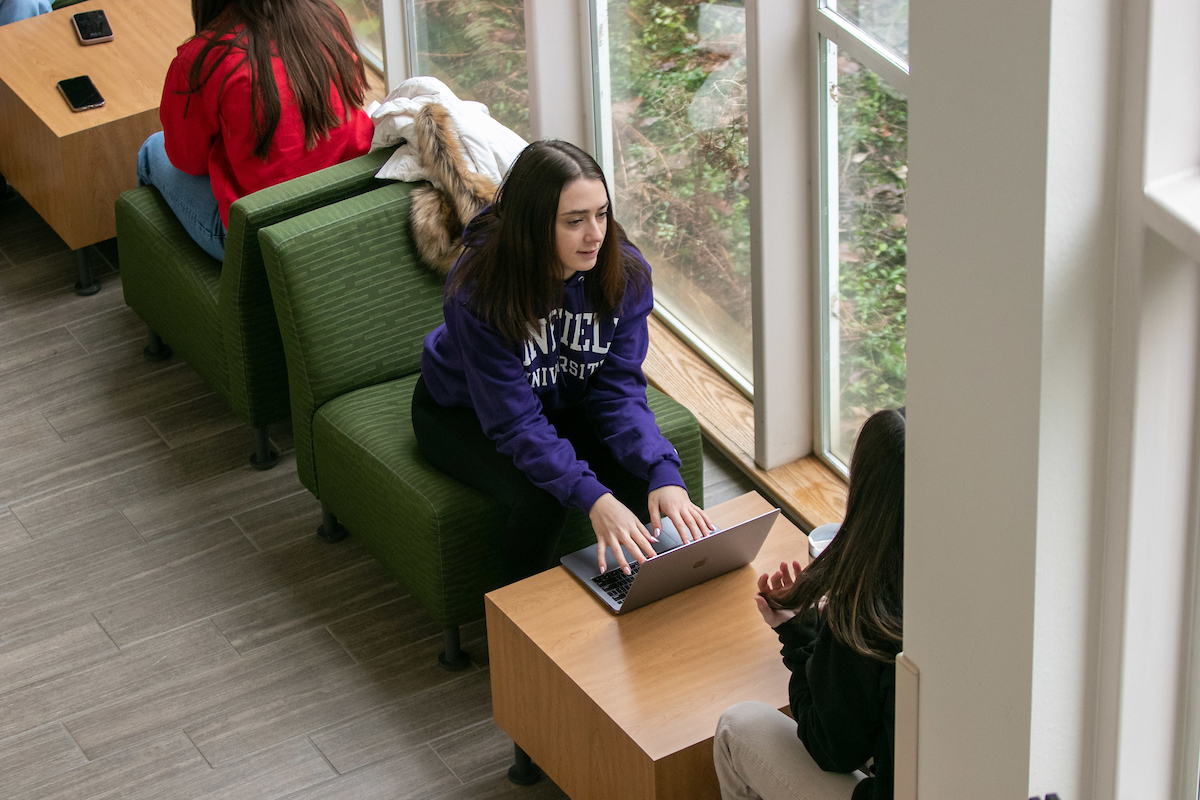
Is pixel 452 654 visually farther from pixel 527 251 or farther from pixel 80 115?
pixel 80 115

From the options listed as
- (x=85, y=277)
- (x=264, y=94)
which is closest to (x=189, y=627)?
(x=264, y=94)

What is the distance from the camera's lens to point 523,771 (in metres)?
2.64

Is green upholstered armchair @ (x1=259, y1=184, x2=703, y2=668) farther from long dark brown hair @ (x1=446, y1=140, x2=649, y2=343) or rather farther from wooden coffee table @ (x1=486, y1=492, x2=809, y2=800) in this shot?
long dark brown hair @ (x1=446, y1=140, x2=649, y2=343)

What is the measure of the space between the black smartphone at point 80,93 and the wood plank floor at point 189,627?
2.59 feet

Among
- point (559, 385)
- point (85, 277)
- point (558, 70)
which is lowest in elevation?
point (85, 277)

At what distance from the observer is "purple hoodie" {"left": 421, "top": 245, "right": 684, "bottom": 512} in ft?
8.63

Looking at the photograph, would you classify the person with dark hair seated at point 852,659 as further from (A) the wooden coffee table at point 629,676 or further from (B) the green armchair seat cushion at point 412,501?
(B) the green armchair seat cushion at point 412,501

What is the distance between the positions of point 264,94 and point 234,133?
0.49 ft

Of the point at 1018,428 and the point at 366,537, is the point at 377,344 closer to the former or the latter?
the point at 366,537

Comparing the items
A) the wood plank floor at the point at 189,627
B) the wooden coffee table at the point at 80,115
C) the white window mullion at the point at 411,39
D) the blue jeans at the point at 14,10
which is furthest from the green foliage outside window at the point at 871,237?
the blue jeans at the point at 14,10

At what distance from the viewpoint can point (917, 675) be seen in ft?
3.30


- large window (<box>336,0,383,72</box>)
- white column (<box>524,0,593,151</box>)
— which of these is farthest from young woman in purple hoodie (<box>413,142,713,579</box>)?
large window (<box>336,0,383,72</box>)

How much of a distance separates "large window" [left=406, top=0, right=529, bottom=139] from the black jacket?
8.66 feet

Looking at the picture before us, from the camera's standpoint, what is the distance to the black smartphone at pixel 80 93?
4.28 metres
